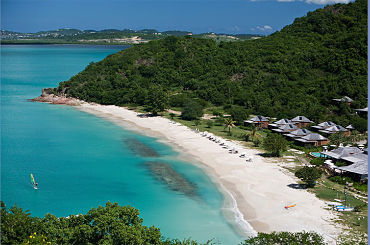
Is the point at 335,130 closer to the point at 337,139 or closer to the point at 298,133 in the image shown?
the point at 298,133

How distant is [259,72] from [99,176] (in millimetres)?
50229

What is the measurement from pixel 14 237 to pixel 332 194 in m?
23.0

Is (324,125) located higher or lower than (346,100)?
lower

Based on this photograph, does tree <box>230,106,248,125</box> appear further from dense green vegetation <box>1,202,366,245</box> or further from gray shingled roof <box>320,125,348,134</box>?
dense green vegetation <box>1,202,366,245</box>

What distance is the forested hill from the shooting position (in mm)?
65562

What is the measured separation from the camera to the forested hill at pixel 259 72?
215 ft

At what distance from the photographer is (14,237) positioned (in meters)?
18.7

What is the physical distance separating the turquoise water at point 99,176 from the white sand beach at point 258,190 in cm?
165

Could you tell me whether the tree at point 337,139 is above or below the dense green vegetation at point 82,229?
below

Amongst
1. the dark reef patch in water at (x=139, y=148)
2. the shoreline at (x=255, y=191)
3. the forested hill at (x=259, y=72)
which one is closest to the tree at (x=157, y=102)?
the forested hill at (x=259, y=72)

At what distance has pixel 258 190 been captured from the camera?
32.3m

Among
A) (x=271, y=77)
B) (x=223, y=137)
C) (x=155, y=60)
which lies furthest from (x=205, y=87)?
(x=223, y=137)

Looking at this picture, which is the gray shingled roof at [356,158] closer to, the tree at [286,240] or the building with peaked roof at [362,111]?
the tree at [286,240]

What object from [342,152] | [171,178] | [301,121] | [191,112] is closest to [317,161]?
[342,152]
